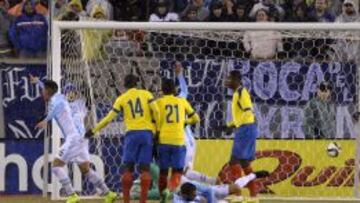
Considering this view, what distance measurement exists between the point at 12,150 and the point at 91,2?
9.50 ft

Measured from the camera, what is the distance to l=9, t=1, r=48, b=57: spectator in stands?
18.9 metres

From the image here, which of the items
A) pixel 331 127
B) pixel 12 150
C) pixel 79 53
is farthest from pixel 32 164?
pixel 331 127

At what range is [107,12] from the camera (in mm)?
19375

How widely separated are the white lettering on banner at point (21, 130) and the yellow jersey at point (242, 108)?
357 cm

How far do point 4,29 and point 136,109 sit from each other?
4776 mm

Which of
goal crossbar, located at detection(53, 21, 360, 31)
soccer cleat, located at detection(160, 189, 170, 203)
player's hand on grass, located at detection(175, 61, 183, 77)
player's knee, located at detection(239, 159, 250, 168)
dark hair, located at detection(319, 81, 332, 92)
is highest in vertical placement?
goal crossbar, located at detection(53, 21, 360, 31)

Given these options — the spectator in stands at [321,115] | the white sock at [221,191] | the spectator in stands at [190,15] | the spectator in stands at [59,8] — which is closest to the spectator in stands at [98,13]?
the spectator in stands at [59,8]

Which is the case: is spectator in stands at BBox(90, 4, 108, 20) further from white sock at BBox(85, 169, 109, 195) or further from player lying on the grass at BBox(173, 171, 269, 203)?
player lying on the grass at BBox(173, 171, 269, 203)

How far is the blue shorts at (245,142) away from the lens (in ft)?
52.3

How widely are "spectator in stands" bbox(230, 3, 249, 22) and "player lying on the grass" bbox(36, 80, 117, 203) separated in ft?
12.0

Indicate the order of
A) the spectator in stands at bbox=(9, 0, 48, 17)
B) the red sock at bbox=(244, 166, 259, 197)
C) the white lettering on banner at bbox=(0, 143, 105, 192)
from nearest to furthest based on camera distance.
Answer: the red sock at bbox=(244, 166, 259, 197), the white lettering on banner at bbox=(0, 143, 105, 192), the spectator in stands at bbox=(9, 0, 48, 17)

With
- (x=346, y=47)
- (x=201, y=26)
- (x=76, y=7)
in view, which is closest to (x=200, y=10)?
(x=201, y=26)

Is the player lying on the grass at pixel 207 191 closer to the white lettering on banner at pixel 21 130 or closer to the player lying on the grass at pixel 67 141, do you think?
the player lying on the grass at pixel 67 141

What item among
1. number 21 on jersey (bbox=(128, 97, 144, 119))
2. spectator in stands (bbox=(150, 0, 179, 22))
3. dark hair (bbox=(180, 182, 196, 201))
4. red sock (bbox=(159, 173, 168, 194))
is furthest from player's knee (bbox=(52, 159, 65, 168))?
spectator in stands (bbox=(150, 0, 179, 22))
